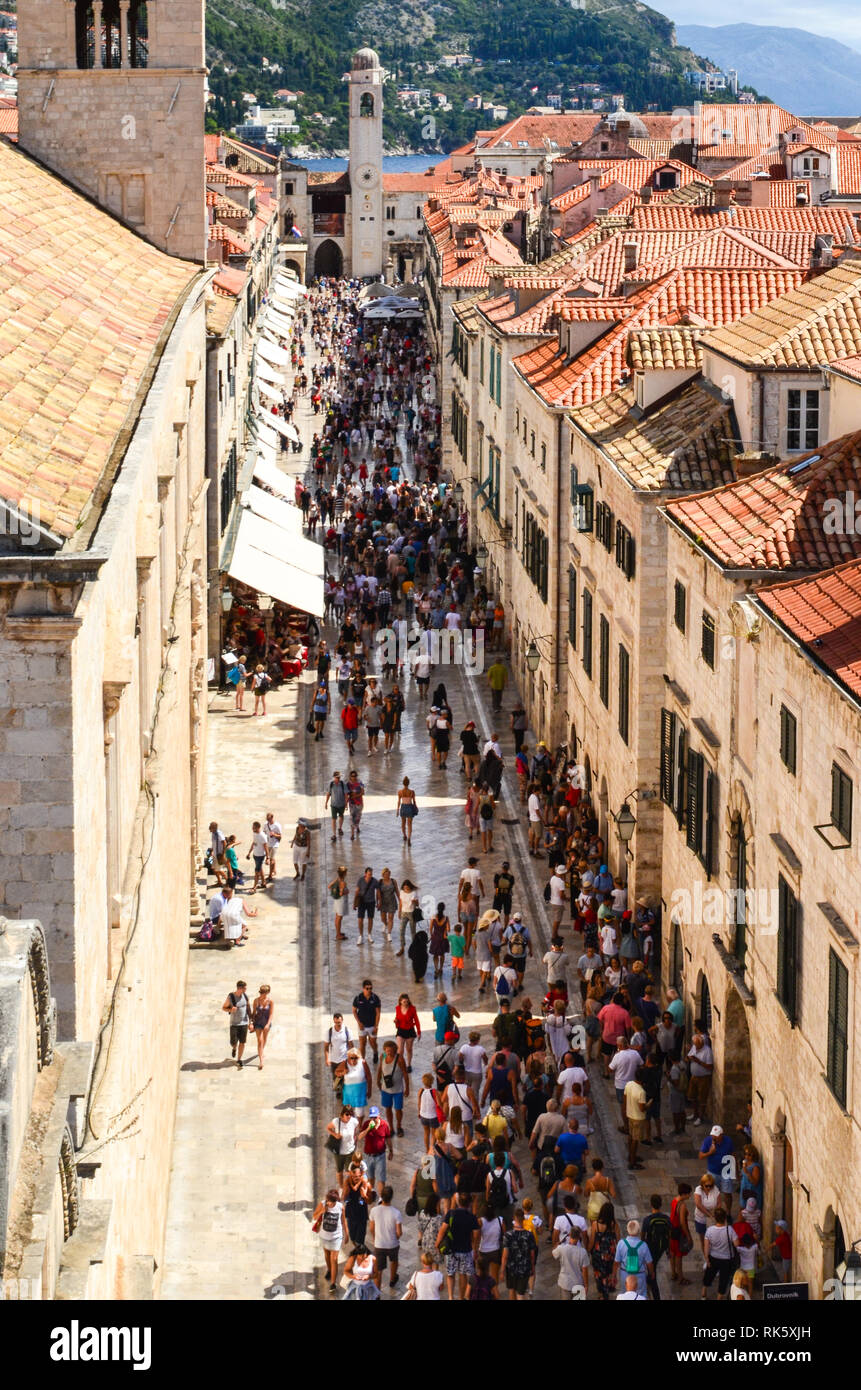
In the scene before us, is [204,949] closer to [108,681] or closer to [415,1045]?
[415,1045]

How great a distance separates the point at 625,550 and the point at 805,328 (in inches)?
166

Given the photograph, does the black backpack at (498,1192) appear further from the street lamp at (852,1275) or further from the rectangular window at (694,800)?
the rectangular window at (694,800)

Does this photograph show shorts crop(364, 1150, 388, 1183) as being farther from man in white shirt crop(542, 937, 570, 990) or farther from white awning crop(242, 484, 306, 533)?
white awning crop(242, 484, 306, 533)

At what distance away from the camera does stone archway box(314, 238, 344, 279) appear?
166 m

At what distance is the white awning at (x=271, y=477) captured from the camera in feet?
192

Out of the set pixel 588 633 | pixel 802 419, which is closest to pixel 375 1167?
pixel 802 419

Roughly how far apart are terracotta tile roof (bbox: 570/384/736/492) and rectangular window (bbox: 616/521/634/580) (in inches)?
38.8

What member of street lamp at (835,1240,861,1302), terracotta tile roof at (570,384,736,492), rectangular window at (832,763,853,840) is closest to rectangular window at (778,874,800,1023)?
rectangular window at (832,763,853,840)

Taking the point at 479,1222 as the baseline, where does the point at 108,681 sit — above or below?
above

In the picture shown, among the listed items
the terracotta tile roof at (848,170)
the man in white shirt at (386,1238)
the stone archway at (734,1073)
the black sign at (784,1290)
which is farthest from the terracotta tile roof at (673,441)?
the terracotta tile roof at (848,170)

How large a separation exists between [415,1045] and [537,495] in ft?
55.7

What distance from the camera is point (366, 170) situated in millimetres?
160750

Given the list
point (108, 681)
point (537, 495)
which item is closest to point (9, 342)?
point (108, 681)

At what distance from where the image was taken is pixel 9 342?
18625 millimetres
